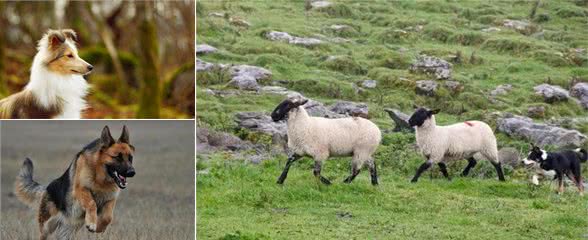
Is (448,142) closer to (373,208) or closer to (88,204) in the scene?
(373,208)

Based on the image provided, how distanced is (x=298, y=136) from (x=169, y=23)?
12.6 feet

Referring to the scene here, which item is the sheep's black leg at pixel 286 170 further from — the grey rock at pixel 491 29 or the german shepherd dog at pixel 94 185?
the grey rock at pixel 491 29

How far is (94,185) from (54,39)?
145 cm

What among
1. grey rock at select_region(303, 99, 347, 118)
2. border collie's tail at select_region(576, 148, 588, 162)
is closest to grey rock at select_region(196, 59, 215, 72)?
grey rock at select_region(303, 99, 347, 118)

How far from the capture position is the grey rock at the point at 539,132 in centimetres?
1509

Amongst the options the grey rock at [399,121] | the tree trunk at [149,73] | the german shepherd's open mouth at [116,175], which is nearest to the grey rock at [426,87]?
the grey rock at [399,121]

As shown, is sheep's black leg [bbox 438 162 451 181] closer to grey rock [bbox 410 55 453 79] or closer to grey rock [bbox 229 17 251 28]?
grey rock [bbox 410 55 453 79]

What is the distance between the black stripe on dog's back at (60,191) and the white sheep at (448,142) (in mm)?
6192

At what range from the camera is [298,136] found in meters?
12.9

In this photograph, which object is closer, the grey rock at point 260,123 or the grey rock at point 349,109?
the grey rock at point 260,123

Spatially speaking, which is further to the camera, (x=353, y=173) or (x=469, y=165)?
(x=469, y=165)

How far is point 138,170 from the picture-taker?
497 inches

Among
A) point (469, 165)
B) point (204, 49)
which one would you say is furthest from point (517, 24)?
point (204, 49)

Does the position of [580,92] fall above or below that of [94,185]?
below
